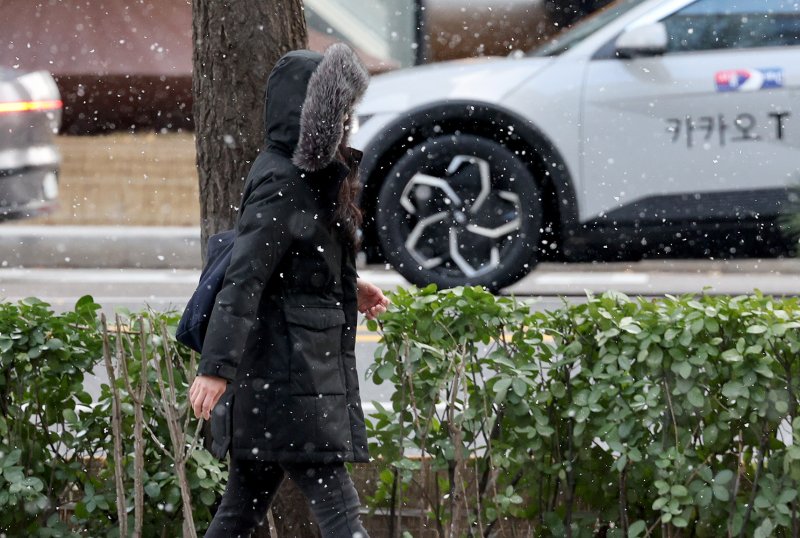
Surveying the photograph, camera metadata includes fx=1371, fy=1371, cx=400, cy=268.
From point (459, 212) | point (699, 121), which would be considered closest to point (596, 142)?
point (699, 121)

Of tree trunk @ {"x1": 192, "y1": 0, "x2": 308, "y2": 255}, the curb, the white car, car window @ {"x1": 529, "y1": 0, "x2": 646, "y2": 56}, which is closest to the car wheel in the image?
the white car

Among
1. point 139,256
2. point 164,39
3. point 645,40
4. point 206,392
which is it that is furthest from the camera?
point 164,39

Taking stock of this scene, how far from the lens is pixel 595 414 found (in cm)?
327

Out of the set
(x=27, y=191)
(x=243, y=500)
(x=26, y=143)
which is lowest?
(x=243, y=500)

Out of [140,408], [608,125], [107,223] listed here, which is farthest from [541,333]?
[107,223]

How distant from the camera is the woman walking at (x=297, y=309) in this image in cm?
284

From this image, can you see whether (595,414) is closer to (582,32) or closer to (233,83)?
(233,83)

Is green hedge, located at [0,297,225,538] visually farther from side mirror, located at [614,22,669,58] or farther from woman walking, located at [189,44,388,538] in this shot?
side mirror, located at [614,22,669,58]

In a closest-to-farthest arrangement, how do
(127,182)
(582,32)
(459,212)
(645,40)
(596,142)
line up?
1. (645,40)
2. (596,142)
3. (459,212)
4. (582,32)
5. (127,182)

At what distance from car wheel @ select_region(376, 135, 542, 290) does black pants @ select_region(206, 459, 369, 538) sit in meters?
4.39

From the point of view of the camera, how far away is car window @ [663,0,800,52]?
24.5ft

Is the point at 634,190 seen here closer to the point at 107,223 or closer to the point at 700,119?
the point at 700,119

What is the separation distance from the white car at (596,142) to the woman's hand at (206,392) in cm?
472

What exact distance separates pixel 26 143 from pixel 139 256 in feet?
4.11
